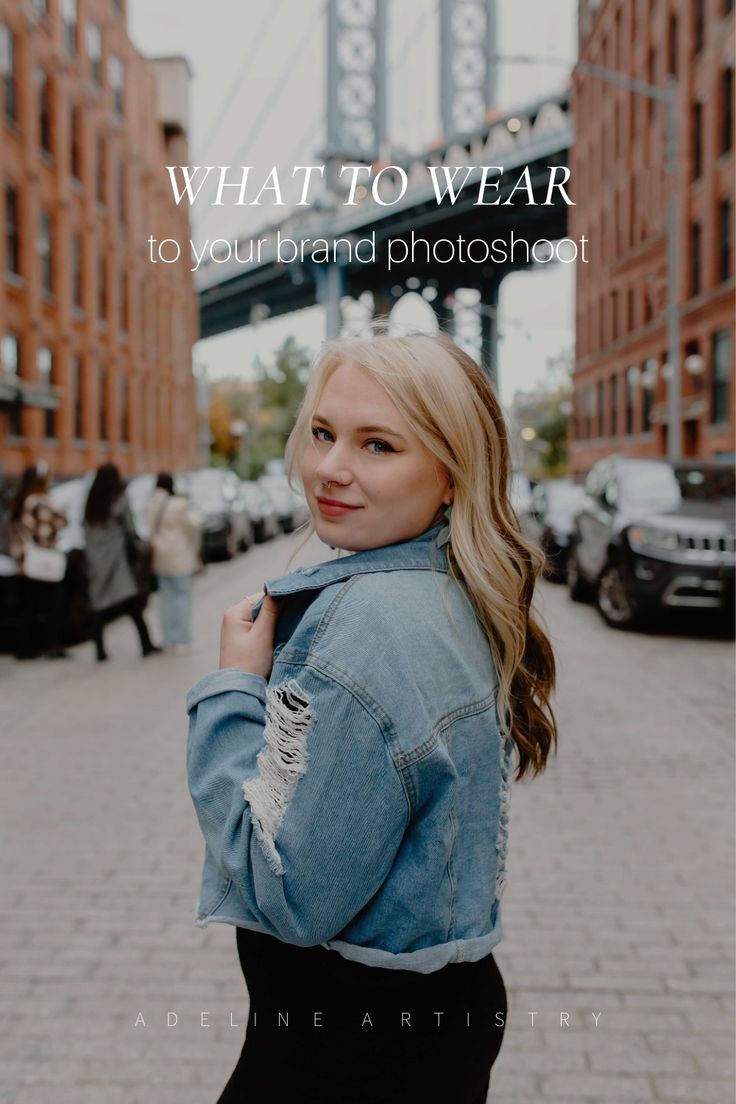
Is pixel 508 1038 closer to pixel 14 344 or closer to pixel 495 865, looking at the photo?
pixel 495 865

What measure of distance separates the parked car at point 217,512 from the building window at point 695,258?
15211 millimetres

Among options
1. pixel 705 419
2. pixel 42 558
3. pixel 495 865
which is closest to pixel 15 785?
pixel 42 558

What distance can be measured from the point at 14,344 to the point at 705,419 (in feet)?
56.0

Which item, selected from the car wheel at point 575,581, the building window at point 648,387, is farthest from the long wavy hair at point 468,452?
the building window at point 648,387

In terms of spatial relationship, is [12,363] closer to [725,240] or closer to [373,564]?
[725,240]

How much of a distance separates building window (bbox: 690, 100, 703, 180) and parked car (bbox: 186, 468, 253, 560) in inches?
656

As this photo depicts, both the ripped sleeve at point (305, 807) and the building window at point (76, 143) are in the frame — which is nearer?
the ripped sleeve at point (305, 807)

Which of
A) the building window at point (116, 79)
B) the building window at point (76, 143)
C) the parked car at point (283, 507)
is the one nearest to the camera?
the building window at point (76, 143)

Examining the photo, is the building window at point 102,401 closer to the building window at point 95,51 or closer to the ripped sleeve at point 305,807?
the building window at point 95,51

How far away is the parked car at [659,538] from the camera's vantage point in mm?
11273

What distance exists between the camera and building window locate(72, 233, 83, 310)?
1196 inches

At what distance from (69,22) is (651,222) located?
16637 mm

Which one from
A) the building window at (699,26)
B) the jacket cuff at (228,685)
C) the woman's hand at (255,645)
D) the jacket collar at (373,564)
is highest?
the building window at (699,26)

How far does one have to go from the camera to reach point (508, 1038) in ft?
10.5
